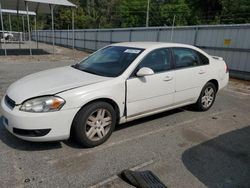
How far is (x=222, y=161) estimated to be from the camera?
3260 millimetres

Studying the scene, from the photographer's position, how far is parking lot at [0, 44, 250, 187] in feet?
9.04

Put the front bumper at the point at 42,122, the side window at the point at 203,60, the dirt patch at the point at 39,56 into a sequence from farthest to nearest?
the dirt patch at the point at 39,56
the side window at the point at 203,60
the front bumper at the point at 42,122

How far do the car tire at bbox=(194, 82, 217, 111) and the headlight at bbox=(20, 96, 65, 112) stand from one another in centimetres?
318

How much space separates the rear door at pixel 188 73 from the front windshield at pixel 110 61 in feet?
3.01

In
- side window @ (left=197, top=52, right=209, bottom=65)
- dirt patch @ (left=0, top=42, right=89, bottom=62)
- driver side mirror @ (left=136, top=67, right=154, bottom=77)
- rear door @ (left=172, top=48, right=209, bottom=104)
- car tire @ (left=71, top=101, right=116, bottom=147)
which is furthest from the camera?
dirt patch @ (left=0, top=42, right=89, bottom=62)

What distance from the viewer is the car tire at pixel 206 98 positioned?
200 inches

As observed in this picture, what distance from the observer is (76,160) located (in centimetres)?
309

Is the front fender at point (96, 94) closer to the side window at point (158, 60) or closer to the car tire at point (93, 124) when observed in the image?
the car tire at point (93, 124)

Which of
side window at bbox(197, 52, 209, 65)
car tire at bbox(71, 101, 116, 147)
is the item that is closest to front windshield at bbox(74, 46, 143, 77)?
car tire at bbox(71, 101, 116, 147)

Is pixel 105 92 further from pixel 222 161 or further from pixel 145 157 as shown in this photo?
pixel 222 161

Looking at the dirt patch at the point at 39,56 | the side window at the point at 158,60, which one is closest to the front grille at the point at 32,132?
the side window at the point at 158,60

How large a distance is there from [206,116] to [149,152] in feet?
7.09

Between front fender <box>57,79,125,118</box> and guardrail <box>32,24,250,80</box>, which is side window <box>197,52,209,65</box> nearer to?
front fender <box>57,79,125,118</box>

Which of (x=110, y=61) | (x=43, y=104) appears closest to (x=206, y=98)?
(x=110, y=61)
